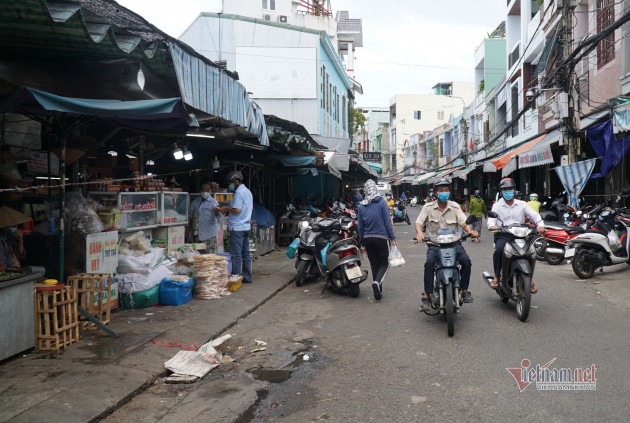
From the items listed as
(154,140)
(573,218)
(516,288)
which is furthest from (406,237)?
(516,288)

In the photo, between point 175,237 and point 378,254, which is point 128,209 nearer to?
point 175,237

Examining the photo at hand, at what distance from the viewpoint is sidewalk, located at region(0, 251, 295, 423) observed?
390 cm

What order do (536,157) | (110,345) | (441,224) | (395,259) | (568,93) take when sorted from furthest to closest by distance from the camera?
(536,157) → (568,93) → (395,259) → (441,224) → (110,345)

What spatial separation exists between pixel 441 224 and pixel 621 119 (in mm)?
6175

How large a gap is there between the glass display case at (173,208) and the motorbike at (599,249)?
23.8 ft

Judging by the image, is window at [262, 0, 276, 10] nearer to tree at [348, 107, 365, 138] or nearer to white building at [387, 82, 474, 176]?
tree at [348, 107, 365, 138]

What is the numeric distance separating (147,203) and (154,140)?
2.29 metres

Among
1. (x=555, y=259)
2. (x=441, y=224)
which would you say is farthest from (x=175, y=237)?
(x=555, y=259)

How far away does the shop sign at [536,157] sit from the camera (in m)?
16.3

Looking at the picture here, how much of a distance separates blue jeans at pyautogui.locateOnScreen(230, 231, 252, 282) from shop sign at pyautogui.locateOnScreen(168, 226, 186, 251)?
0.98m

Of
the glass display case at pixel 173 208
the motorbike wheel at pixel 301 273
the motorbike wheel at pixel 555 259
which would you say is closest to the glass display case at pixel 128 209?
the glass display case at pixel 173 208

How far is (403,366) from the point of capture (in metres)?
4.79

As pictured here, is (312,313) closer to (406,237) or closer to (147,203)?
(147,203)

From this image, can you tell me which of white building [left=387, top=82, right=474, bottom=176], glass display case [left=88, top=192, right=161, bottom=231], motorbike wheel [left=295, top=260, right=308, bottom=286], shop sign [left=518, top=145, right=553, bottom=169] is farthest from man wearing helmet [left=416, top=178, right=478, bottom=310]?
white building [left=387, top=82, right=474, bottom=176]
